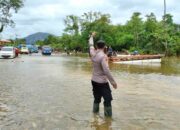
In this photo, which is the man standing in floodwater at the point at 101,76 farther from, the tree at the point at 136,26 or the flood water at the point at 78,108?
the tree at the point at 136,26

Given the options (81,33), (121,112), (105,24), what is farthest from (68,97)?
(81,33)

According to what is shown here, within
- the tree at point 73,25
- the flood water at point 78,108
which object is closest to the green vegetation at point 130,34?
the tree at point 73,25

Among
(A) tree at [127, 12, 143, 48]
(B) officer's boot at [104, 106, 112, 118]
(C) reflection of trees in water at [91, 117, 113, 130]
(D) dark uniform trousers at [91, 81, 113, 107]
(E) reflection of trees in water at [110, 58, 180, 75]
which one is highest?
(A) tree at [127, 12, 143, 48]

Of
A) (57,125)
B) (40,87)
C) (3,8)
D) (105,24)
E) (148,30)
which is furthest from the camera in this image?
(105,24)

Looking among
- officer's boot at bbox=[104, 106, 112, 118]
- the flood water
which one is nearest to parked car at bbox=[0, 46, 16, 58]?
the flood water

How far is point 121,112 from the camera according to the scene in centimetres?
1037

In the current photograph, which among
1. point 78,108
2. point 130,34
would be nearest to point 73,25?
point 130,34

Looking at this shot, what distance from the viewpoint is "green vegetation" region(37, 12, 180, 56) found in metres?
→ 65.2

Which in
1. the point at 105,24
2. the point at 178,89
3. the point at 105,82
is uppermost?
the point at 105,24

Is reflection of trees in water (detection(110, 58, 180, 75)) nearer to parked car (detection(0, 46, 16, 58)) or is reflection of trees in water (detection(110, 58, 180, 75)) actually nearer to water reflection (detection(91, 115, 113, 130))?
parked car (detection(0, 46, 16, 58))

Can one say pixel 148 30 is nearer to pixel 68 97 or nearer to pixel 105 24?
pixel 105 24

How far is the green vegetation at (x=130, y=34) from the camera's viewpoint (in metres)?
65.2

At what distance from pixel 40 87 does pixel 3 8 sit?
4892cm

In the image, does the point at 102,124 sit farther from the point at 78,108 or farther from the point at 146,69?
the point at 146,69
